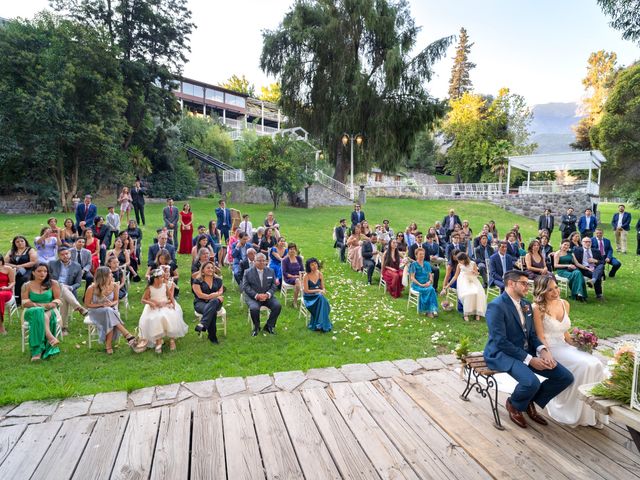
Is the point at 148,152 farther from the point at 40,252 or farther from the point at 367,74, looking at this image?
the point at 40,252

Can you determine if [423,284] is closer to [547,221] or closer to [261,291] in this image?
[261,291]

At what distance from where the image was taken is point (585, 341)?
397 centimetres

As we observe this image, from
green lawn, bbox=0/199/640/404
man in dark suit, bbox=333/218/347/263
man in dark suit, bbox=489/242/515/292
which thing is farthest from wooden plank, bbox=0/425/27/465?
man in dark suit, bbox=333/218/347/263

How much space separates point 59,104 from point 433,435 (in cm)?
2153

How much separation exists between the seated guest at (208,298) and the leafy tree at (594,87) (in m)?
38.3

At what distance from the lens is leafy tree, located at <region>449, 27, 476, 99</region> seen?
56.7 m

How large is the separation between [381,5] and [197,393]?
91.4 feet

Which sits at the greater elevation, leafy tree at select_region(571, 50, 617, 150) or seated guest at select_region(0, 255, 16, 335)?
leafy tree at select_region(571, 50, 617, 150)

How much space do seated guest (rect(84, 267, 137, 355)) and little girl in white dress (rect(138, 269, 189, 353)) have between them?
27cm

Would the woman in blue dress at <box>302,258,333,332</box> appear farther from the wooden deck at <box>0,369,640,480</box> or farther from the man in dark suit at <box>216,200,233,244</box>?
the man in dark suit at <box>216,200,233,244</box>

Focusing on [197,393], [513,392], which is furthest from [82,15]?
[513,392]

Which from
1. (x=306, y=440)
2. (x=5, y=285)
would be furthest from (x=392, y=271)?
(x=5, y=285)

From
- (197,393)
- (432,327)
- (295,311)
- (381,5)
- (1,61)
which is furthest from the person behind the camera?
(381,5)

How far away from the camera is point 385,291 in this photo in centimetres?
893
